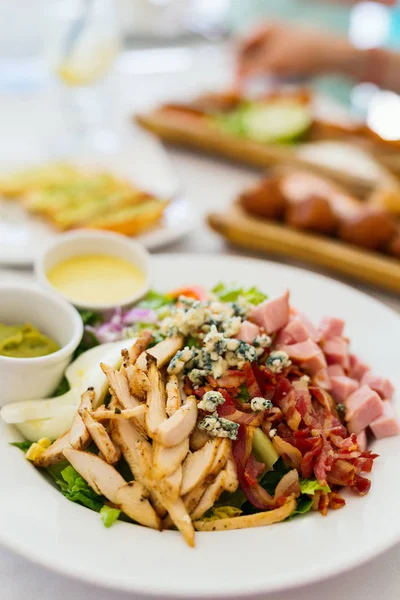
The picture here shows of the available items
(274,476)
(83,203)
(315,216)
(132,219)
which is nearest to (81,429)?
(274,476)

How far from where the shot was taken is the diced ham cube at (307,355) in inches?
75.4

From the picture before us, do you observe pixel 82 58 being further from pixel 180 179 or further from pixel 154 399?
pixel 154 399

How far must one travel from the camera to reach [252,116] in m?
4.07

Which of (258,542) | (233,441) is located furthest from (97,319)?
(258,542)

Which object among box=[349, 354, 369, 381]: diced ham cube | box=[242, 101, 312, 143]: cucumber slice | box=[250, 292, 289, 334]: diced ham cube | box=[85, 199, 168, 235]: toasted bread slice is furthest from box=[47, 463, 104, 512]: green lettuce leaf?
box=[242, 101, 312, 143]: cucumber slice

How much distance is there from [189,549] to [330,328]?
87cm

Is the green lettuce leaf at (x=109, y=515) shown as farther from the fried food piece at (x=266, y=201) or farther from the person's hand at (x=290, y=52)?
the person's hand at (x=290, y=52)

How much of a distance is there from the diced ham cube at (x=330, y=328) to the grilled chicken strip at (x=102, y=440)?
0.77 m

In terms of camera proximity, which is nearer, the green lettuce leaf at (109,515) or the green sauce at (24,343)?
the green lettuce leaf at (109,515)

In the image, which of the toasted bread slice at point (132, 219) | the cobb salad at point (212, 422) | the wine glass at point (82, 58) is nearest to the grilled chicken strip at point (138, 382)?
the cobb salad at point (212, 422)

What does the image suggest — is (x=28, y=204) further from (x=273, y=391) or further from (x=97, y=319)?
(x=273, y=391)

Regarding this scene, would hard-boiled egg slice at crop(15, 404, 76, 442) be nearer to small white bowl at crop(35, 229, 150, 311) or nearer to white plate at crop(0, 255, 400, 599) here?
white plate at crop(0, 255, 400, 599)

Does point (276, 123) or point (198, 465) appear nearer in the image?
point (198, 465)

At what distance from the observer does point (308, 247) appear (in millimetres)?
2932
